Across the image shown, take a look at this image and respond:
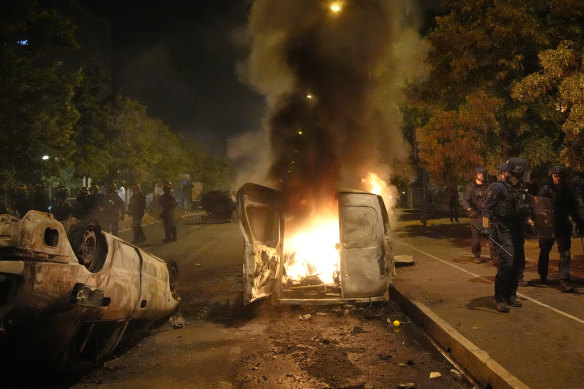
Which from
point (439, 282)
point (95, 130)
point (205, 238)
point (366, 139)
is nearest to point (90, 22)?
point (95, 130)

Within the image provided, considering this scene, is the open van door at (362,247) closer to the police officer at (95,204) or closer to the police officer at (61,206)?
the police officer at (61,206)

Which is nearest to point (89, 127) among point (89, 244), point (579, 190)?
point (89, 244)

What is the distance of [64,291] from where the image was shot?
3.63 m

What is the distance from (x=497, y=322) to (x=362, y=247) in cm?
192

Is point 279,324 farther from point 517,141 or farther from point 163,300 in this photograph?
point 517,141

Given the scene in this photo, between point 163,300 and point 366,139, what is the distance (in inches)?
309

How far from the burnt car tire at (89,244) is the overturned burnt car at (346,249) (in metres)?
2.04

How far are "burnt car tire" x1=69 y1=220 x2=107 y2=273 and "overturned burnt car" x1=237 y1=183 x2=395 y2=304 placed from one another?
6.70ft

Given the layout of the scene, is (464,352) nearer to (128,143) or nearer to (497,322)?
(497,322)

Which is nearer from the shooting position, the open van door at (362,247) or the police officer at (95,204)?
the open van door at (362,247)

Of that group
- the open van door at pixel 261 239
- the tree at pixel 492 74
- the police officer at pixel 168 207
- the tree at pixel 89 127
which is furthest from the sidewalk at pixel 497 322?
the tree at pixel 89 127

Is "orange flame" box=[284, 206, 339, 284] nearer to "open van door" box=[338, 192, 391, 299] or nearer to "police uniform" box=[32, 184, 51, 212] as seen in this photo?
"open van door" box=[338, 192, 391, 299]

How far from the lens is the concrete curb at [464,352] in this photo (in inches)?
154

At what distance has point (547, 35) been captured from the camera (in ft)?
39.9
